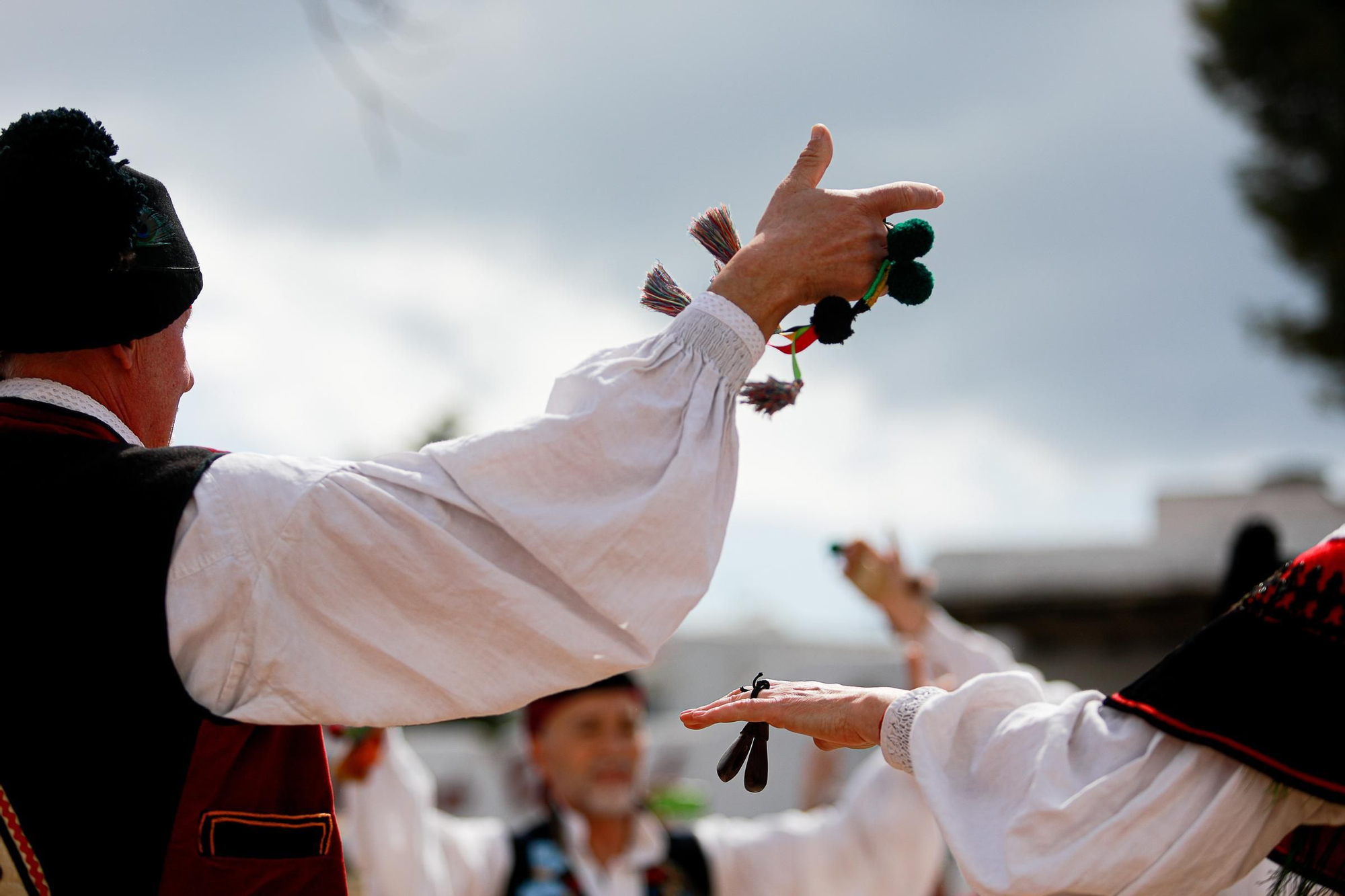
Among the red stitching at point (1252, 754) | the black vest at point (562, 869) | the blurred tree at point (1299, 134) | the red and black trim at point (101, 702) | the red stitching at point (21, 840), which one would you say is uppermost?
the blurred tree at point (1299, 134)

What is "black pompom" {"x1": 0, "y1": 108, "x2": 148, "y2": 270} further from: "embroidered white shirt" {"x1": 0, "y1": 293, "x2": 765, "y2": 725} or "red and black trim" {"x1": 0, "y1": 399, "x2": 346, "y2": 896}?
"red and black trim" {"x1": 0, "y1": 399, "x2": 346, "y2": 896}

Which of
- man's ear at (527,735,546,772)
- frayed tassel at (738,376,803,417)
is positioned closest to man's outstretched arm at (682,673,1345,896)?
frayed tassel at (738,376,803,417)

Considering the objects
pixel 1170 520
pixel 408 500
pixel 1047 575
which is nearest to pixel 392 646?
pixel 408 500

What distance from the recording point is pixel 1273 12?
49.6 ft

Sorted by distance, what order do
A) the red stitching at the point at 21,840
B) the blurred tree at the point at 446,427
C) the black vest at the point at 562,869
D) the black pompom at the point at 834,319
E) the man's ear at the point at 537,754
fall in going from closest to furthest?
the red stitching at the point at 21,840
the black pompom at the point at 834,319
the black vest at the point at 562,869
the man's ear at the point at 537,754
the blurred tree at the point at 446,427

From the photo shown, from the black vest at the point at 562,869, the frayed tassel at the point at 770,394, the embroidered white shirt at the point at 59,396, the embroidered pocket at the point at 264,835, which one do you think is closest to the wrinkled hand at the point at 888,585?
the black vest at the point at 562,869

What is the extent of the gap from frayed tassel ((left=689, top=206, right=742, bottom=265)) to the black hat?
76 centimetres

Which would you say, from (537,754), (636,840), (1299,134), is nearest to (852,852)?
(636,840)

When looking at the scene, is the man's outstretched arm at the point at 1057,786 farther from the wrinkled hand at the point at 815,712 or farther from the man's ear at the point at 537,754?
the man's ear at the point at 537,754

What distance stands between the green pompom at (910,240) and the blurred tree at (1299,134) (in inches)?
572

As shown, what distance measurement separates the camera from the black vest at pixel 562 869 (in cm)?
423

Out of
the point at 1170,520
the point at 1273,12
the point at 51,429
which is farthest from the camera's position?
the point at 1273,12

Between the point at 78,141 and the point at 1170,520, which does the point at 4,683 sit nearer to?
the point at 78,141

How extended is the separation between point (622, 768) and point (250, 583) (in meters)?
3.25
